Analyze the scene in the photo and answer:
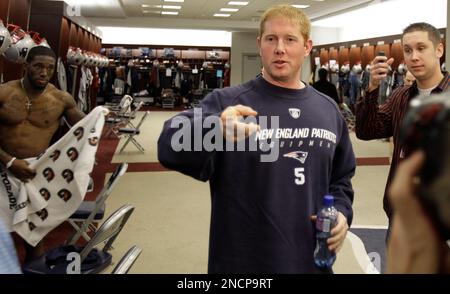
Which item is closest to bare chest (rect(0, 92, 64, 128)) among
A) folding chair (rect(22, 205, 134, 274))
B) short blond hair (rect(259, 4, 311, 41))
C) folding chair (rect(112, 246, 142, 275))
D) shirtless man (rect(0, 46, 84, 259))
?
shirtless man (rect(0, 46, 84, 259))

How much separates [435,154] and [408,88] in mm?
2218

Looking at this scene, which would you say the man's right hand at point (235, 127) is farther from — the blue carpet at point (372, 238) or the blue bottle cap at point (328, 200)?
the blue carpet at point (372, 238)

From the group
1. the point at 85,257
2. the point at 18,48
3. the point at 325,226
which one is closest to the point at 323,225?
the point at 325,226

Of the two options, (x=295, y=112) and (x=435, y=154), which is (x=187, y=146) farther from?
(x=435, y=154)

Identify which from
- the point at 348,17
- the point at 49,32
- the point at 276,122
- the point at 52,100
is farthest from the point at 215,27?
the point at 276,122

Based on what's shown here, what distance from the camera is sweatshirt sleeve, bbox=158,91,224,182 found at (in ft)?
4.26

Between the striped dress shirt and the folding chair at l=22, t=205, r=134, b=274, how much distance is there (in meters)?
1.48

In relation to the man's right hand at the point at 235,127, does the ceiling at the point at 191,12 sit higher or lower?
higher

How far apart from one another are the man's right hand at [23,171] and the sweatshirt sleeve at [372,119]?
2.18 metres

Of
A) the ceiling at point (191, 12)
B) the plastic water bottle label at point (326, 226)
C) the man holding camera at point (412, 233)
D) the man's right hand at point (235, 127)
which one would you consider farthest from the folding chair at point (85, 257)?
the ceiling at point (191, 12)

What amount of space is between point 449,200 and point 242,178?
123cm

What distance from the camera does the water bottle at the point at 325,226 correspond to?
1437mm

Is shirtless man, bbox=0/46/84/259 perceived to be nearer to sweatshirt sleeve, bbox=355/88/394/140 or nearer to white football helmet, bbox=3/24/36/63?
white football helmet, bbox=3/24/36/63

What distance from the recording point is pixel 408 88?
233cm
